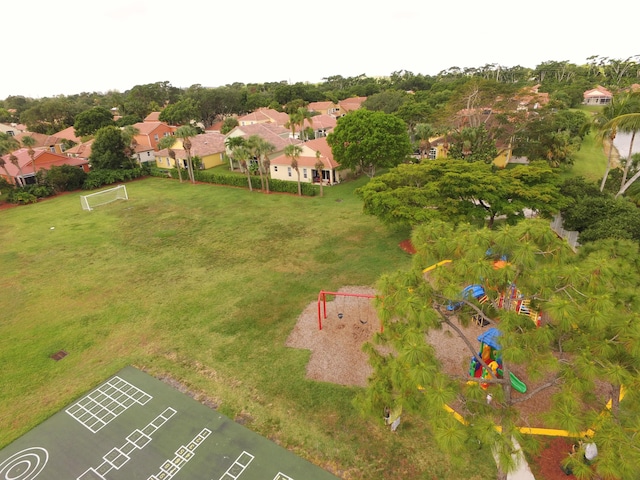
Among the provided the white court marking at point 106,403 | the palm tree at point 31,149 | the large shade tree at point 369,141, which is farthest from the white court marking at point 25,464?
the palm tree at point 31,149

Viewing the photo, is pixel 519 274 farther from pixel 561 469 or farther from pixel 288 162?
pixel 288 162

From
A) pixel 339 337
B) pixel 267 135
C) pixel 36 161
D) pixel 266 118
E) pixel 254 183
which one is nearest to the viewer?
pixel 339 337

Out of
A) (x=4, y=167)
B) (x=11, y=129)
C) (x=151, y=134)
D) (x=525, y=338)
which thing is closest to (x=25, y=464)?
(x=525, y=338)

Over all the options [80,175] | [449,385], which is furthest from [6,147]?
[449,385]

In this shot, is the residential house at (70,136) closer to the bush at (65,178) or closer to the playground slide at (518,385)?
the bush at (65,178)

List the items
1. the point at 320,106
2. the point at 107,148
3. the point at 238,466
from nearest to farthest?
the point at 238,466, the point at 107,148, the point at 320,106

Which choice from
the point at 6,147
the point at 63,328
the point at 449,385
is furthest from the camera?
the point at 6,147

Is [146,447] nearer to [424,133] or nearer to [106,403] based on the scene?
[106,403]

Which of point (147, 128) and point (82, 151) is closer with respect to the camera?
point (82, 151)
